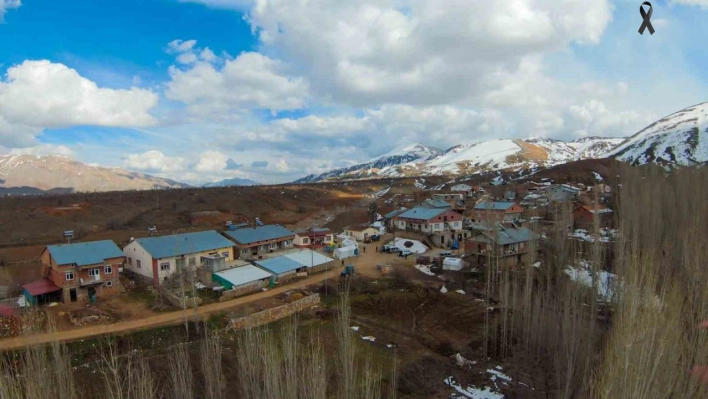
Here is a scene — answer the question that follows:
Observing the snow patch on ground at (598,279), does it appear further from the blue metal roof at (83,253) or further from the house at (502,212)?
the blue metal roof at (83,253)

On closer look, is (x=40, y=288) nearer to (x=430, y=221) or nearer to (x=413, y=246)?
(x=413, y=246)

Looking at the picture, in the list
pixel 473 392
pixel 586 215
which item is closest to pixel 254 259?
pixel 473 392

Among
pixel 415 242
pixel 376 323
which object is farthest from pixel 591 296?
pixel 415 242

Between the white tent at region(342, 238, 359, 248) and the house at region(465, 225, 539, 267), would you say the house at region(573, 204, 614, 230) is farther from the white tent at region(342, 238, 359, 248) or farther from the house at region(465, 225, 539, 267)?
the white tent at region(342, 238, 359, 248)

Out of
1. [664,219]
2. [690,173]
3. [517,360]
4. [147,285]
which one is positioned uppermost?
[690,173]

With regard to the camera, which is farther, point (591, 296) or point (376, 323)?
point (376, 323)

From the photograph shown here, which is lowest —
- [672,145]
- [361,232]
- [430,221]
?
[361,232]

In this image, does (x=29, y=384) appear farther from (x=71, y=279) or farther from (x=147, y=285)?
(x=147, y=285)
